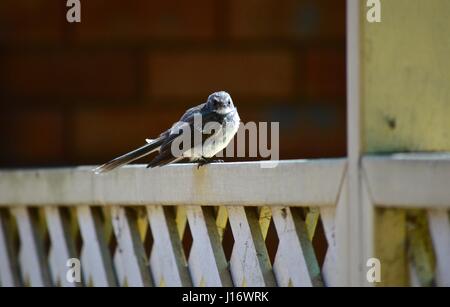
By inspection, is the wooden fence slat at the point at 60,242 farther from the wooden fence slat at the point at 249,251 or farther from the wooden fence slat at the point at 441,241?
Answer: the wooden fence slat at the point at 441,241

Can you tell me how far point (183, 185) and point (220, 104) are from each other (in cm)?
135

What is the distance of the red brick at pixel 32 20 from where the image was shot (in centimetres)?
698

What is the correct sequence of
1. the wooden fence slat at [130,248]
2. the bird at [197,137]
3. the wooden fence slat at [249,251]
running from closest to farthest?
the wooden fence slat at [249,251] → the wooden fence slat at [130,248] → the bird at [197,137]

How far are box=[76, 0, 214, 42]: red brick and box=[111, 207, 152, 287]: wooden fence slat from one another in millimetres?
2977

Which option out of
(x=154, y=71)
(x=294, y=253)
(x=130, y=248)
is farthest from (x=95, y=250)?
(x=154, y=71)

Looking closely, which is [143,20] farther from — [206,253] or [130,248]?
[206,253]

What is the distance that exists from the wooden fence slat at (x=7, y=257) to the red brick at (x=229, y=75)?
2.36 m

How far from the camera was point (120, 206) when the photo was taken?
3.94 metres

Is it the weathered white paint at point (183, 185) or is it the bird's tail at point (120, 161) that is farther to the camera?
the bird's tail at point (120, 161)

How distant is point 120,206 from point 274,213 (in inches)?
36.5

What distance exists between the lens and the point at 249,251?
10.7 ft

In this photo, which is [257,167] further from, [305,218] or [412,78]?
[412,78]

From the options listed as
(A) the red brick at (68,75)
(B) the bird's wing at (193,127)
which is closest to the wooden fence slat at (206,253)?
(B) the bird's wing at (193,127)

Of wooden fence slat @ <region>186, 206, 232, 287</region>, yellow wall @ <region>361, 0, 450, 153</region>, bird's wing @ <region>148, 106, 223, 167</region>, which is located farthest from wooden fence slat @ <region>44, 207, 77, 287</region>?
yellow wall @ <region>361, 0, 450, 153</region>
